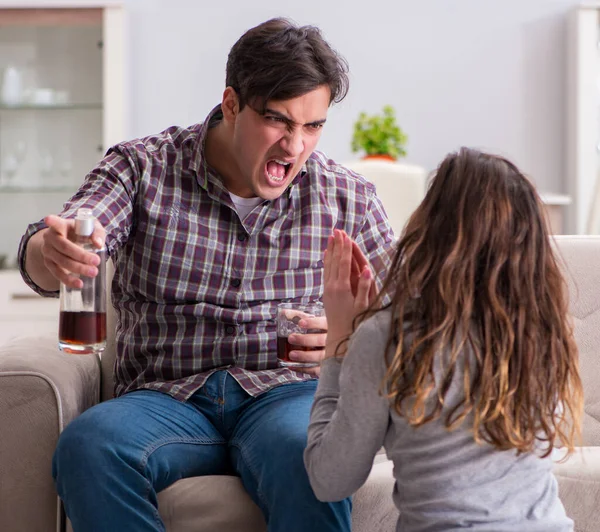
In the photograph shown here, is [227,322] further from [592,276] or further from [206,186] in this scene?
[592,276]

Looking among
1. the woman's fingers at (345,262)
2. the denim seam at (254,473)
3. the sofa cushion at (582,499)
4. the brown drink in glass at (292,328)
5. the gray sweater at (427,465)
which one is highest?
the woman's fingers at (345,262)

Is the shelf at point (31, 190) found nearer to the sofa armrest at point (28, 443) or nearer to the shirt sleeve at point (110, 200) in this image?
the shirt sleeve at point (110, 200)

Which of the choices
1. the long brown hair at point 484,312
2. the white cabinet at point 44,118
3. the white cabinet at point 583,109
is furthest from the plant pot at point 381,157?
the long brown hair at point 484,312

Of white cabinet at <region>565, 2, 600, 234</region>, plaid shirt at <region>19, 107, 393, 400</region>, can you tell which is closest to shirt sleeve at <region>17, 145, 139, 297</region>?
plaid shirt at <region>19, 107, 393, 400</region>

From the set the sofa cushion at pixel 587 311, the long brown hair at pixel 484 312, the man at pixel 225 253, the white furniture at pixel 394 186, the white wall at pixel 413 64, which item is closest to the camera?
the long brown hair at pixel 484 312

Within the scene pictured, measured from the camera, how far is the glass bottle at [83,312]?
4.42 ft

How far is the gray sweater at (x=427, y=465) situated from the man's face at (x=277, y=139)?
596 millimetres

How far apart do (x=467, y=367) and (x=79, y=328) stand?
1.98 feet

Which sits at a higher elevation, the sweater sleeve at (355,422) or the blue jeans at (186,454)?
the sweater sleeve at (355,422)

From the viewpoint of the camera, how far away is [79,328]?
135 centimetres

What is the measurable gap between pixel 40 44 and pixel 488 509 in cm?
367

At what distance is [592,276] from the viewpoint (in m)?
1.92

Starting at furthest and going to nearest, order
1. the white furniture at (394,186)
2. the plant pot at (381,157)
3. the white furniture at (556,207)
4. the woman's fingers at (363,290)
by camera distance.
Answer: the white furniture at (556,207), the plant pot at (381,157), the white furniture at (394,186), the woman's fingers at (363,290)

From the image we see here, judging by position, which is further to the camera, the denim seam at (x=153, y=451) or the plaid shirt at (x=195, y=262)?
the plaid shirt at (x=195, y=262)
